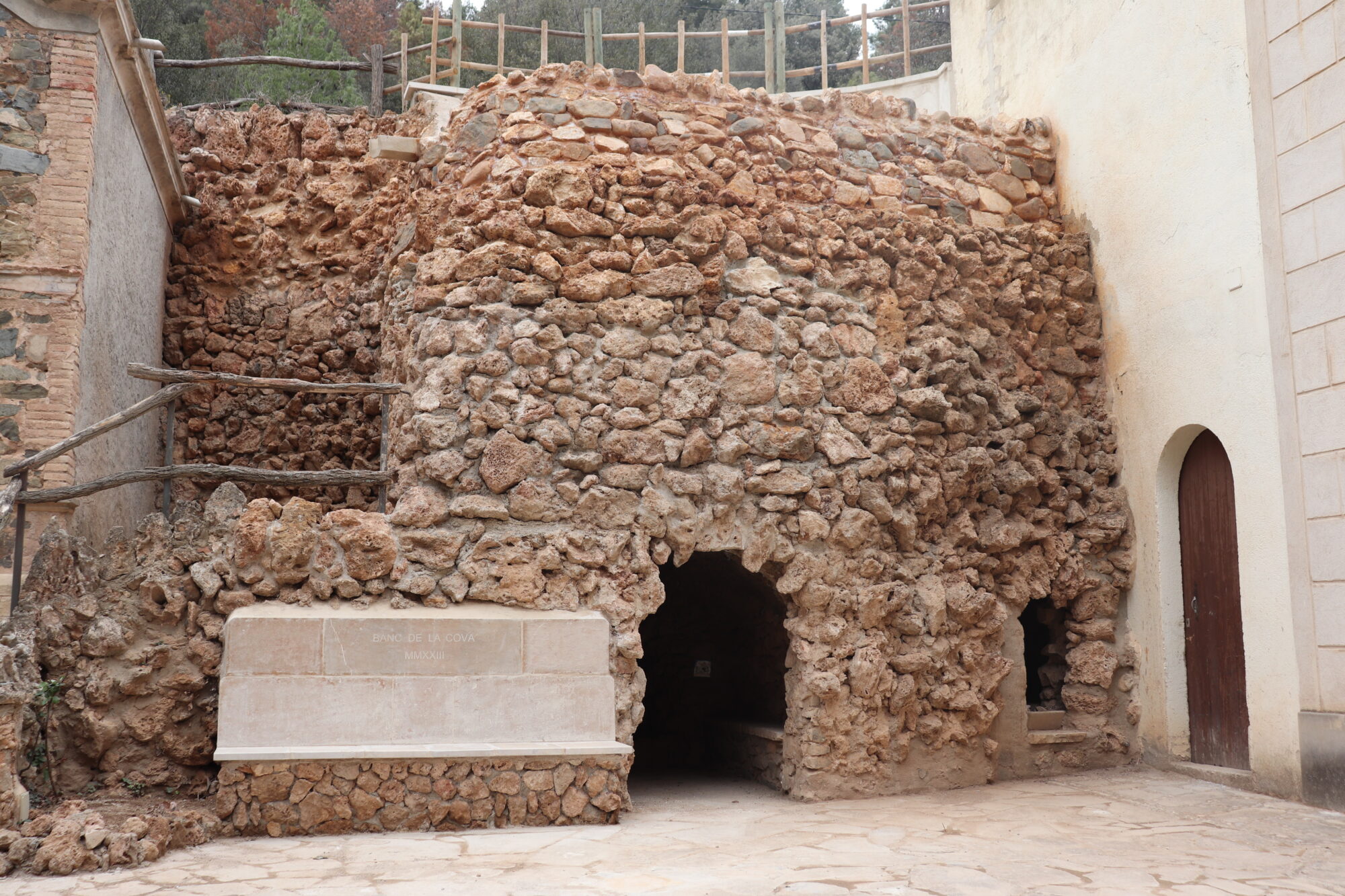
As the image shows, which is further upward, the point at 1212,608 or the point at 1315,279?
the point at 1315,279

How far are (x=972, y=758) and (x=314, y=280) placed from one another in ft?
20.0

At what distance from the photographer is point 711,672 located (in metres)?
9.00

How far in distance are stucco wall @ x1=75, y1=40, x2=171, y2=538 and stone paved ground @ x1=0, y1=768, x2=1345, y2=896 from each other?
2.74 metres

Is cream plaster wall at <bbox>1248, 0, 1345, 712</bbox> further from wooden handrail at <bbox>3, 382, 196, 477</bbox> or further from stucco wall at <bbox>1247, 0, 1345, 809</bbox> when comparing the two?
wooden handrail at <bbox>3, 382, 196, 477</bbox>

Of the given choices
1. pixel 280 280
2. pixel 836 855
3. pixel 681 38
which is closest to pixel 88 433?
pixel 280 280

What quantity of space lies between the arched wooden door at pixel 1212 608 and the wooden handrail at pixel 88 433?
625 cm

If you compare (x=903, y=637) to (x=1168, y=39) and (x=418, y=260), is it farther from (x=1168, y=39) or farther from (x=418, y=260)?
(x=1168, y=39)

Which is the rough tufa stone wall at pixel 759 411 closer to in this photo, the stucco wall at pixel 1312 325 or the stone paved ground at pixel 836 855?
the stone paved ground at pixel 836 855

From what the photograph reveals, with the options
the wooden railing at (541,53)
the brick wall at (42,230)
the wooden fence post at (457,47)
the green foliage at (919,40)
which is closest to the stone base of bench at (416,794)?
the brick wall at (42,230)

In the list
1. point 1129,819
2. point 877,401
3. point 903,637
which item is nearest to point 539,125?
point 877,401

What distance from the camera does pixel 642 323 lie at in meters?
6.57

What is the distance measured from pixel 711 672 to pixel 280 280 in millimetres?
4695

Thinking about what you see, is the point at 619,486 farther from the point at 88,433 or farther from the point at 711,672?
the point at 711,672

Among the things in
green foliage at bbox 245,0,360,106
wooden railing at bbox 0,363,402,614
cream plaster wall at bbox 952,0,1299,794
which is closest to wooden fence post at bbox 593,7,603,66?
green foliage at bbox 245,0,360,106
